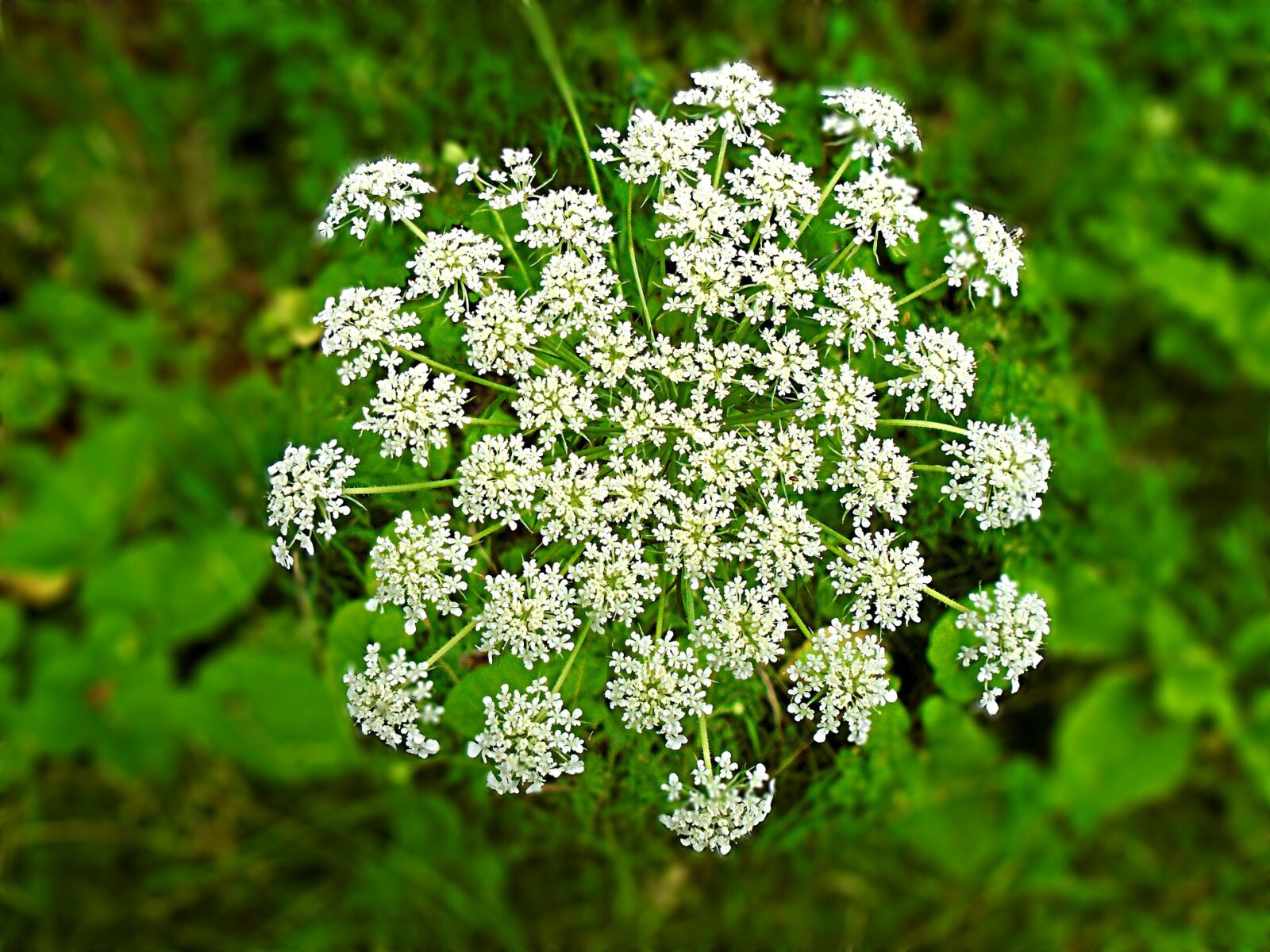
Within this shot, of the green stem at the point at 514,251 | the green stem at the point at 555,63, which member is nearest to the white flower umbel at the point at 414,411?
the green stem at the point at 514,251

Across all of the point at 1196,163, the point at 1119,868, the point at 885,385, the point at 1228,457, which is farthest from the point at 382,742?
the point at 1196,163

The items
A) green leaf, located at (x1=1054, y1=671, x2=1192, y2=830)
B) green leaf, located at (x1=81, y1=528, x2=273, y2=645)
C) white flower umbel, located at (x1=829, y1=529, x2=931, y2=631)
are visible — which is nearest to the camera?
green leaf, located at (x1=1054, y1=671, x2=1192, y2=830)

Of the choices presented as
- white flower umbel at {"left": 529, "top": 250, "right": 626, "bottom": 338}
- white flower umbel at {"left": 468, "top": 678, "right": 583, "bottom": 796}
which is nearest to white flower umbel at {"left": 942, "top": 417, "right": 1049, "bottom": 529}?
white flower umbel at {"left": 529, "top": 250, "right": 626, "bottom": 338}

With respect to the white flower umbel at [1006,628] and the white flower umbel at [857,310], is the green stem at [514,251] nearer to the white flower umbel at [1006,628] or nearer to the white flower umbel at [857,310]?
the white flower umbel at [857,310]

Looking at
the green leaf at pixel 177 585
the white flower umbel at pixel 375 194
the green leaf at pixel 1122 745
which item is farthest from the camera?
the white flower umbel at pixel 375 194

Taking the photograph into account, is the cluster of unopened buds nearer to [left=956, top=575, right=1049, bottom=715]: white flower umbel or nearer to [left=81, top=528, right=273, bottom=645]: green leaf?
[left=956, top=575, right=1049, bottom=715]: white flower umbel

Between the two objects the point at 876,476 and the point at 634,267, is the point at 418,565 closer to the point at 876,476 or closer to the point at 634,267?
the point at 634,267
